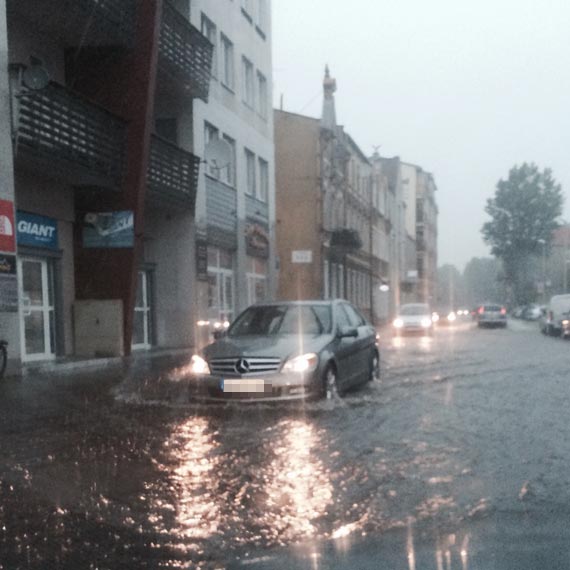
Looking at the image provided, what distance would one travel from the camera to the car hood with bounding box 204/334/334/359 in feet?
35.3

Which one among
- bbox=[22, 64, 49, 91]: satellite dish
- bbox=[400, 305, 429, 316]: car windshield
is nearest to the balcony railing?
bbox=[22, 64, 49, 91]: satellite dish

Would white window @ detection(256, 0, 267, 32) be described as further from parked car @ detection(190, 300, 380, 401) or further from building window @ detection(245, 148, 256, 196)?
parked car @ detection(190, 300, 380, 401)

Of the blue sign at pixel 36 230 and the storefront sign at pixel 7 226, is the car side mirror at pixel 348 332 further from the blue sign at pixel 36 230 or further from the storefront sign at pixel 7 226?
the blue sign at pixel 36 230

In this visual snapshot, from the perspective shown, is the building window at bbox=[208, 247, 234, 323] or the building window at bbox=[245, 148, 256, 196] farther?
the building window at bbox=[245, 148, 256, 196]

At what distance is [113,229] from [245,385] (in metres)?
9.26

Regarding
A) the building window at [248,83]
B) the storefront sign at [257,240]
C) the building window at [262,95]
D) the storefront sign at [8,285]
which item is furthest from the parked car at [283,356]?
the building window at [262,95]

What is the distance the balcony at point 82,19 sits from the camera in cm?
1633

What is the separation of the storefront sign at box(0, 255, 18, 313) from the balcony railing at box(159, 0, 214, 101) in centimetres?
759

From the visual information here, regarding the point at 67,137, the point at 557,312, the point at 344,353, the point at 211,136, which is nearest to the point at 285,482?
the point at 344,353

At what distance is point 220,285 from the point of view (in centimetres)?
2681

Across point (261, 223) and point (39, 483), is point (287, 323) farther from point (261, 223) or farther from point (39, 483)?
point (261, 223)

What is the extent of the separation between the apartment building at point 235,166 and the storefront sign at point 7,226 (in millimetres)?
9694

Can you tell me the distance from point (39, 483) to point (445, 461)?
11.0ft

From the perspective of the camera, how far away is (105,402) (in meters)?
11.6
